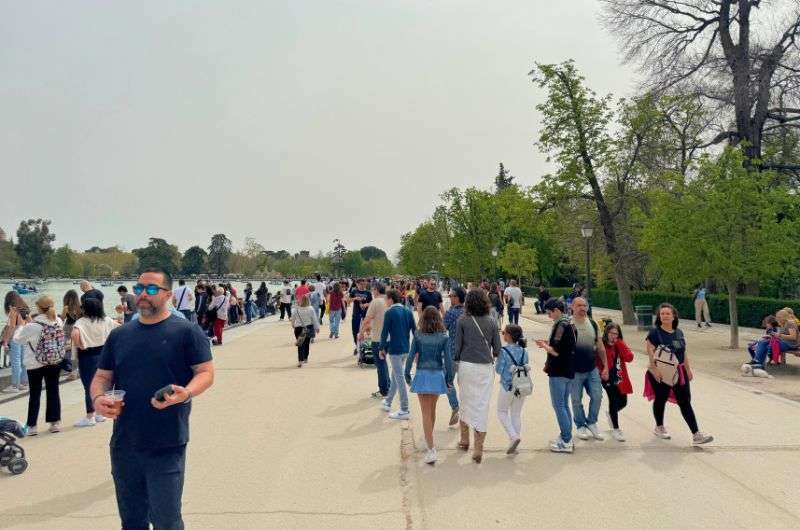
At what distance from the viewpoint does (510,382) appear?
6488 mm

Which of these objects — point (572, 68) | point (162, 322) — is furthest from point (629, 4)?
point (162, 322)

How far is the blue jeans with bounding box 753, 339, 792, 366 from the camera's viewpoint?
40.9 ft

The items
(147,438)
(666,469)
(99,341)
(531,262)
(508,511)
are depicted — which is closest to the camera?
(147,438)

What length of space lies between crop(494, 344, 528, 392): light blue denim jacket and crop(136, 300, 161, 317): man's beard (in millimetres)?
3957

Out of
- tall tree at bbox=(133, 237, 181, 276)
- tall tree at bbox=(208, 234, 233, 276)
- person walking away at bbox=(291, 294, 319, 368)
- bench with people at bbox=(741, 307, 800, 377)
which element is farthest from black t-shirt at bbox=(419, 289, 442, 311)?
tall tree at bbox=(208, 234, 233, 276)

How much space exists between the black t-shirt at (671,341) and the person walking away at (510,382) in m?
1.54

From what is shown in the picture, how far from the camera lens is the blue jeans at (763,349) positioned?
491 inches

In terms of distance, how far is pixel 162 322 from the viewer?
3461 millimetres

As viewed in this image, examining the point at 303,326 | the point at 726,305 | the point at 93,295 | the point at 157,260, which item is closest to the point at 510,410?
the point at 157,260

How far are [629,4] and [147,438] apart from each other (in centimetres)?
2797

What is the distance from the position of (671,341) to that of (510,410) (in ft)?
6.45

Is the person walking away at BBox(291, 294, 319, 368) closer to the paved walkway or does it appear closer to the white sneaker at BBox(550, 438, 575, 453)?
the paved walkway

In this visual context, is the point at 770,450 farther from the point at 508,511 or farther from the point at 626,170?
the point at 626,170

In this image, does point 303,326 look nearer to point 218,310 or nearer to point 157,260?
point 218,310
